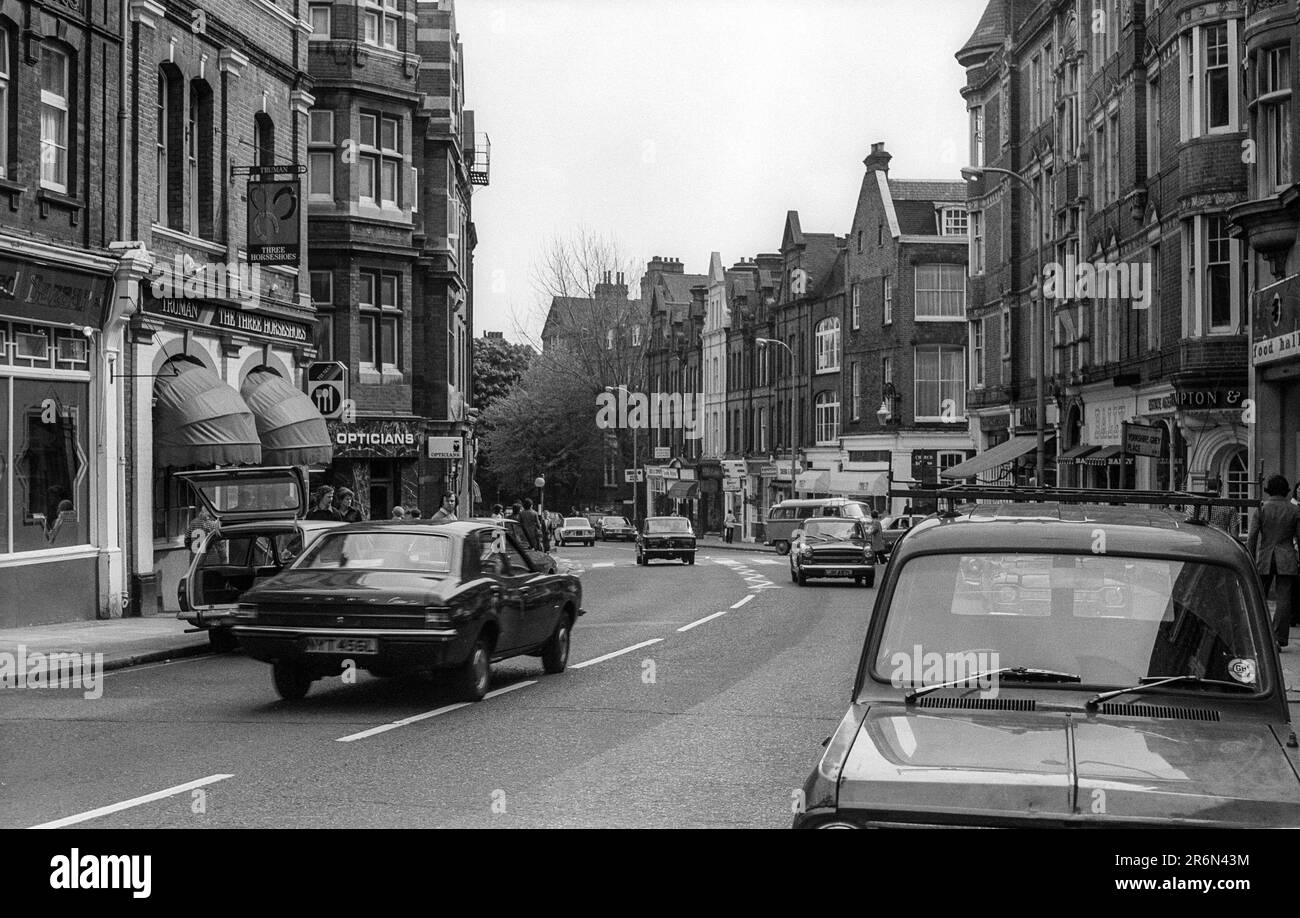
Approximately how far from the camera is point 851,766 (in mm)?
4586

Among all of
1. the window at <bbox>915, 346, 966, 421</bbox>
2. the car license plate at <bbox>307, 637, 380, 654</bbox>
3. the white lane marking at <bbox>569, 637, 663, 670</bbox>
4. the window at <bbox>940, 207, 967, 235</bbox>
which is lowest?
the white lane marking at <bbox>569, 637, 663, 670</bbox>

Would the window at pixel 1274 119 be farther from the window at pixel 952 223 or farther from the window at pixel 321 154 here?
the window at pixel 952 223

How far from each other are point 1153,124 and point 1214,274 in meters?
4.84

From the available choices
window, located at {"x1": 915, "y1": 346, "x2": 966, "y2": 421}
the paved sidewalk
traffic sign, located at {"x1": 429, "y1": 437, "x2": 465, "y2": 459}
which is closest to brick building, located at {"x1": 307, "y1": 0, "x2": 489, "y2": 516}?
traffic sign, located at {"x1": 429, "y1": 437, "x2": 465, "y2": 459}

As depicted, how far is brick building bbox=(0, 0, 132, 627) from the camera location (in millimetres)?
19719

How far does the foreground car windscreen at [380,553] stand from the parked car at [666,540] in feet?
103

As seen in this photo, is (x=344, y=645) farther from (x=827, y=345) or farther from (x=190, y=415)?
(x=827, y=345)

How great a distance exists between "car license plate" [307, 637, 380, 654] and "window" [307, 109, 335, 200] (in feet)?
86.0

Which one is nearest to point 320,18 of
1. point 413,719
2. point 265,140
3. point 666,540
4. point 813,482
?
point 265,140

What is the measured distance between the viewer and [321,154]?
36.8 metres

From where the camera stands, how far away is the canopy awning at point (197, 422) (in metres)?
23.6

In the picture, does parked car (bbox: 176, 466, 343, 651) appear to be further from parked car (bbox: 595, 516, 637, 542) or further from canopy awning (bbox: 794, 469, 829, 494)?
parked car (bbox: 595, 516, 637, 542)

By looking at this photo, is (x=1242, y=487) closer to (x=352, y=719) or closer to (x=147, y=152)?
(x=147, y=152)
